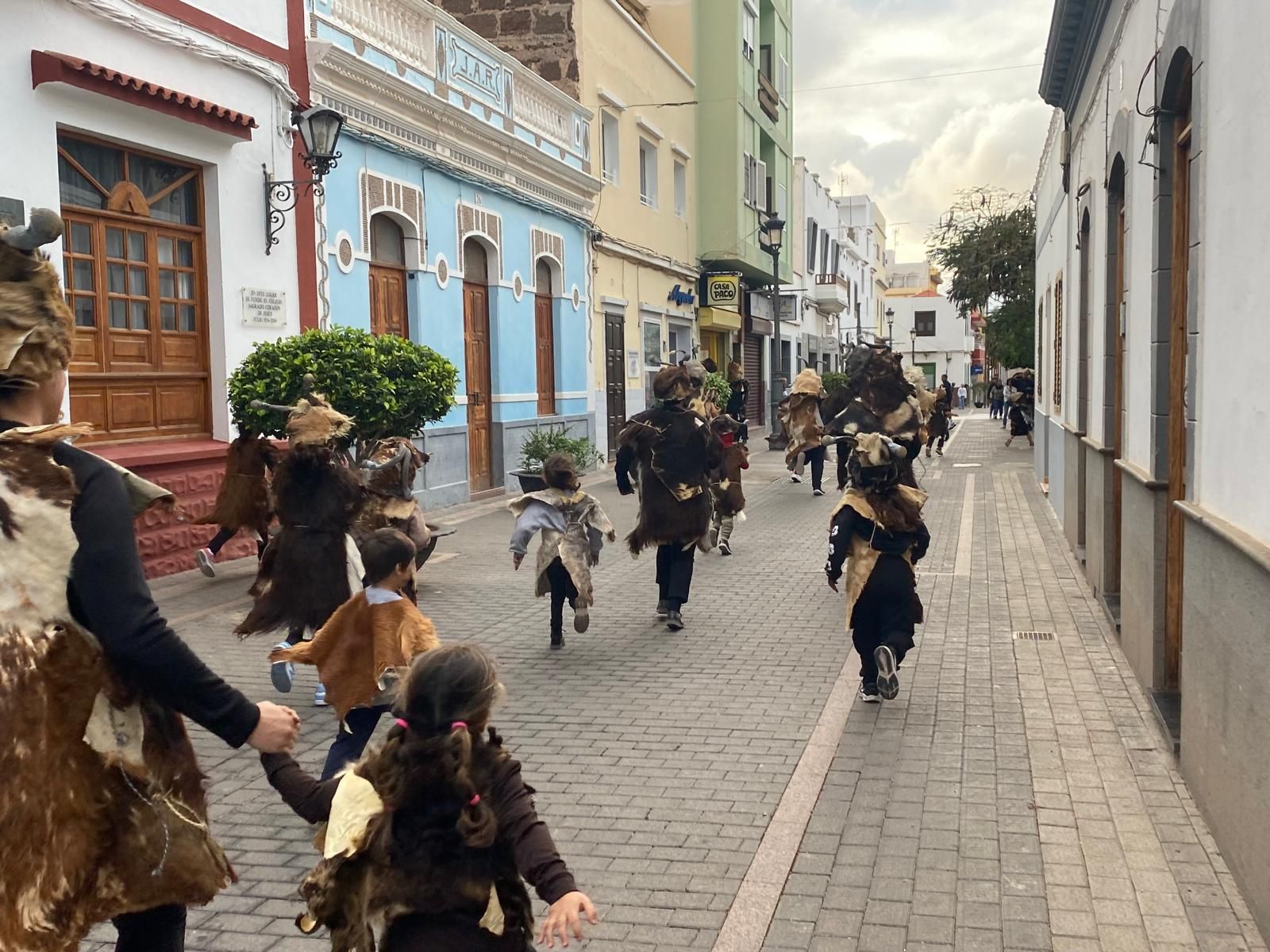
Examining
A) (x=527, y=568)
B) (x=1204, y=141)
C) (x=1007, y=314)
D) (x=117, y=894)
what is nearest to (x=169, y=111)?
(x=527, y=568)

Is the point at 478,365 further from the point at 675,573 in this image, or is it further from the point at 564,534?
the point at 564,534

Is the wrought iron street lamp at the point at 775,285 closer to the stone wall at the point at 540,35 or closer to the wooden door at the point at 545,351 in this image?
the wooden door at the point at 545,351

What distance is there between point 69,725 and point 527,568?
28.1ft

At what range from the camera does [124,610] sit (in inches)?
94.1

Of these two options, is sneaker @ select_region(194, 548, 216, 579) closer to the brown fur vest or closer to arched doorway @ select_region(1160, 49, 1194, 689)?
the brown fur vest

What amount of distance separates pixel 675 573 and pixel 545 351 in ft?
36.4

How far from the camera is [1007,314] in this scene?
29.8m

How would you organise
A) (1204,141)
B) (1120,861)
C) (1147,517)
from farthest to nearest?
(1147,517) < (1204,141) < (1120,861)

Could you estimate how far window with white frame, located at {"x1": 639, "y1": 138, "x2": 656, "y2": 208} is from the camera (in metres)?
24.3

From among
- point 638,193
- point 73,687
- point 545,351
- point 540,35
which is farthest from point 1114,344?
point 638,193

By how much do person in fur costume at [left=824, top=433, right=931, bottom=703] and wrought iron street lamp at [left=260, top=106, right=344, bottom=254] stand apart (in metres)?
6.71

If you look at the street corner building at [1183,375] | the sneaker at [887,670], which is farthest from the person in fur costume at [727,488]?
the sneaker at [887,670]

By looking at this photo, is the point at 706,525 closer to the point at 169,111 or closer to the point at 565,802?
the point at 565,802

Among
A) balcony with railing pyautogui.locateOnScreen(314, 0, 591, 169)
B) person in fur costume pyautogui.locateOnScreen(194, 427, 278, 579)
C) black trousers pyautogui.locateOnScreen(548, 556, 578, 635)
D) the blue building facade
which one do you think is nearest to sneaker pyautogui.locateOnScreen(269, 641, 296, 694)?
black trousers pyautogui.locateOnScreen(548, 556, 578, 635)
